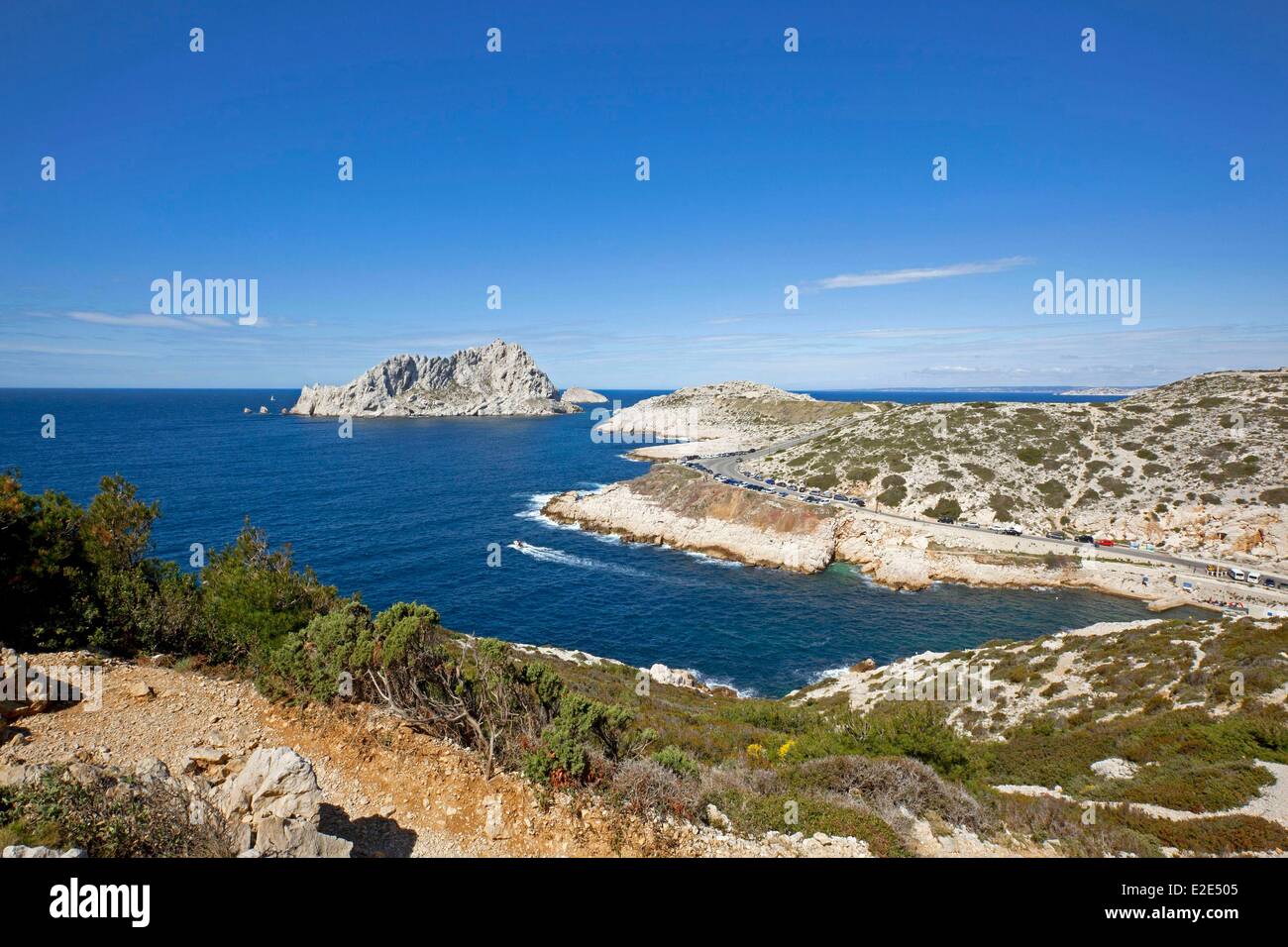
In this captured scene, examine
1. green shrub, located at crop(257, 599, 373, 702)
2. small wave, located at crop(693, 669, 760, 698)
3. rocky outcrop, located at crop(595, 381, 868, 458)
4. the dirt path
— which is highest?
rocky outcrop, located at crop(595, 381, 868, 458)

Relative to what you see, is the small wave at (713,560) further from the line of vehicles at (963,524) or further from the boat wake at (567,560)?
the line of vehicles at (963,524)

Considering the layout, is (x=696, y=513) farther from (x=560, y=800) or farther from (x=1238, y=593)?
(x=560, y=800)

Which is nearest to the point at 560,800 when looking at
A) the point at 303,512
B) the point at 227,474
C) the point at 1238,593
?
the point at 1238,593

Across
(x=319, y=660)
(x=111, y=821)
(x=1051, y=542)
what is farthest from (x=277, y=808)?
(x=1051, y=542)

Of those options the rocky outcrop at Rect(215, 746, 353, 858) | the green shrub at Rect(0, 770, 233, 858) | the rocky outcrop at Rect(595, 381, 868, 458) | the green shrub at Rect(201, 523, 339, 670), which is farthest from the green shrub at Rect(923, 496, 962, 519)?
the green shrub at Rect(0, 770, 233, 858)

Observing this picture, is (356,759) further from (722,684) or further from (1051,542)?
(1051,542)

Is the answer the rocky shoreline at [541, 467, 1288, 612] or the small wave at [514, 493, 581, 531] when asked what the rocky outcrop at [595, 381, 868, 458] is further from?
the rocky shoreline at [541, 467, 1288, 612]

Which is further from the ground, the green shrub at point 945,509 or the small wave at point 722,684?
the green shrub at point 945,509

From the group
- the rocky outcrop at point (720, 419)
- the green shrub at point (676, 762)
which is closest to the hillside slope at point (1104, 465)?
the rocky outcrop at point (720, 419)
